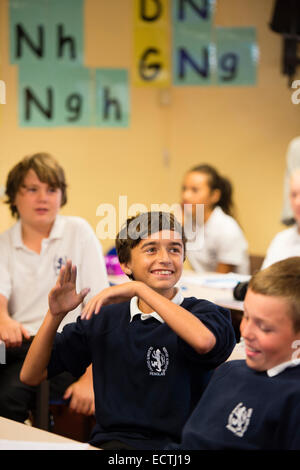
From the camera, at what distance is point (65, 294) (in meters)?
→ 1.13

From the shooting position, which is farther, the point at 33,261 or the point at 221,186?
the point at 221,186

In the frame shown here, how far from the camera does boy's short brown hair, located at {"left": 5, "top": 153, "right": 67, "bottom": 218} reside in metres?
1.34

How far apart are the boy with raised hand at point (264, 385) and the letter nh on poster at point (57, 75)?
83 centimetres

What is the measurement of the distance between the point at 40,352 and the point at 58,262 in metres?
0.23

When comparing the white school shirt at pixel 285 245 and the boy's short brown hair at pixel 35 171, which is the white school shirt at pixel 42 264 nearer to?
the boy's short brown hair at pixel 35 171

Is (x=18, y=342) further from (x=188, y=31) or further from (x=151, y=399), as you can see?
(x=188, y=31)

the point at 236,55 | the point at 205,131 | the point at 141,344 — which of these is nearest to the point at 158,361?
the point at 141,344

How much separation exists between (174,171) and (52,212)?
6.76ft

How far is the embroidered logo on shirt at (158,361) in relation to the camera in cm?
112

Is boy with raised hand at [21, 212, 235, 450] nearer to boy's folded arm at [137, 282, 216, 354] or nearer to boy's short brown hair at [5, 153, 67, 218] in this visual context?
boy's folded arm at [137, 282, 216, 354]

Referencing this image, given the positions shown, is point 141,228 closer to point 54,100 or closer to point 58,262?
point 58,262

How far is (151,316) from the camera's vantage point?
1.15 metres
